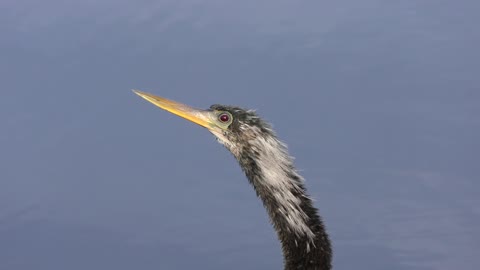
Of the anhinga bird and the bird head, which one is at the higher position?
the bird head

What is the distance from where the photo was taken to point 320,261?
11844 mm

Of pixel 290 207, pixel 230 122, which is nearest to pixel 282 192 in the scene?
pixel 290 207

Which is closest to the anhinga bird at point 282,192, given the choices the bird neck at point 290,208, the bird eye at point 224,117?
the bird neck at point 290,208

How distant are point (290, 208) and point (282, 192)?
0.15 metres

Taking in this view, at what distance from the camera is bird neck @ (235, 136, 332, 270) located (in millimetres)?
11758

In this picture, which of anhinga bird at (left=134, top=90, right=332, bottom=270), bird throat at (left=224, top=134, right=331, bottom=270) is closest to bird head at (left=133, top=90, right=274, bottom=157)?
anhinga bird at (left=134, top=90, right=332, bottom=270)

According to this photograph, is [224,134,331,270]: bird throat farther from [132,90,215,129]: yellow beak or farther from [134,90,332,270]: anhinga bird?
[132,90,215,129]: yellow beak

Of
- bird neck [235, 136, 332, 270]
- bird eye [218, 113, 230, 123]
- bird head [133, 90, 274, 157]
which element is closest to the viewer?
bird neck [235, 136, 332, 270]

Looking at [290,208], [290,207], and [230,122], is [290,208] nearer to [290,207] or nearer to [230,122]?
[290,207]

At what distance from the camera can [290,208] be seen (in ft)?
38.7

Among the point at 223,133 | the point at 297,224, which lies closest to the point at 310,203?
the point at 297,224

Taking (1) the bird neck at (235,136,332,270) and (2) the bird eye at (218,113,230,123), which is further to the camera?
(2) the bird eye at (218,113,230,123)

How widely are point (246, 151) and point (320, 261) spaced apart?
115 cm

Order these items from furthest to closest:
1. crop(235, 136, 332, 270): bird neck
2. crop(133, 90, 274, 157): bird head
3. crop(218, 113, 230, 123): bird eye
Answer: crop(218, 113, 230, 123): bird eye
crop(133, 90, 274, 157): bird head
crop(235, 136, 332, 270): bird neck
